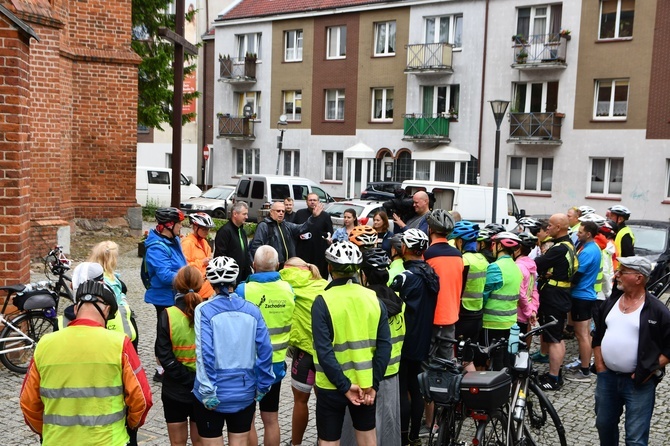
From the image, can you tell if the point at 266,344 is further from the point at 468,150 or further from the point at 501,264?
the point at 468,150

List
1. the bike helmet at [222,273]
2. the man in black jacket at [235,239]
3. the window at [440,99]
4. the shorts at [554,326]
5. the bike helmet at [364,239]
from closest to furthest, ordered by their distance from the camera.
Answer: the bike helmet at [222,273] → the bike helmet at [364,239] → the shorts at [554,326] → the man in black jacket at [235,239] → the window at [440,99]

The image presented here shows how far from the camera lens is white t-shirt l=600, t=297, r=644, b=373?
5.23 m

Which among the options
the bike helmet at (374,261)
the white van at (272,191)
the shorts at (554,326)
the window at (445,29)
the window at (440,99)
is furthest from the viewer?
the window at (440,99)

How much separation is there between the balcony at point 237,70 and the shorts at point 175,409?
3557 centimetres

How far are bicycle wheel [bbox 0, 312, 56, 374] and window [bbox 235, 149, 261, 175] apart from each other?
3216 centimetres

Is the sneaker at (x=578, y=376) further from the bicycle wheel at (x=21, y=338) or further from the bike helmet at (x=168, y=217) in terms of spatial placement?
the bicycle wheel at (x=21, y=338)

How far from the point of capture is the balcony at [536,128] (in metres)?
29.9

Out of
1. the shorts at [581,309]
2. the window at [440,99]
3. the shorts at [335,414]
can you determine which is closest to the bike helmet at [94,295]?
the shorts at [335,414]

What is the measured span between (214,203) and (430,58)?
12.3 m

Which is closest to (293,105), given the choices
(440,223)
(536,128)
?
(536,128)

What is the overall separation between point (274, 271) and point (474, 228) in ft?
8.39

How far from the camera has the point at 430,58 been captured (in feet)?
107

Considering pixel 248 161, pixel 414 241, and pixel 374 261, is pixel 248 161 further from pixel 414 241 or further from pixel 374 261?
pixel 374 261

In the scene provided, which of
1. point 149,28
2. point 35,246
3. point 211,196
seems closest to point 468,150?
point 211,196
